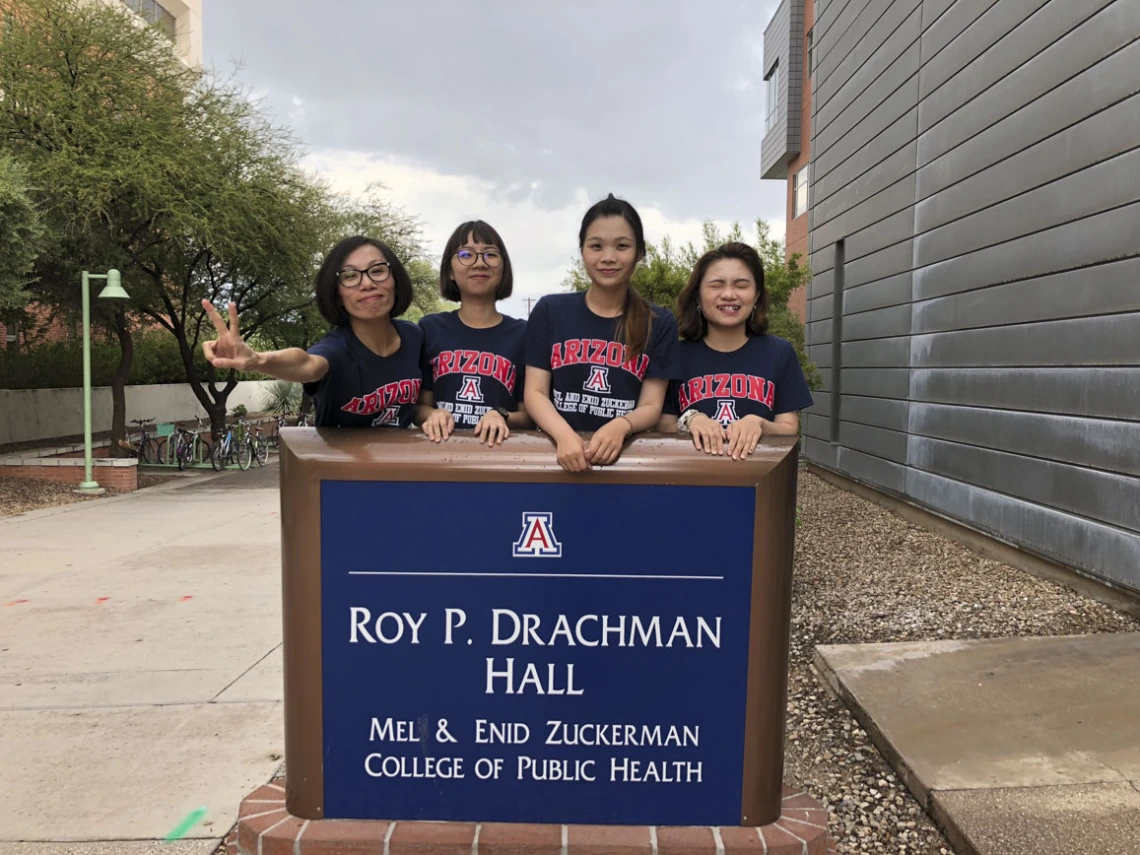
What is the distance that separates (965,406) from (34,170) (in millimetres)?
12447

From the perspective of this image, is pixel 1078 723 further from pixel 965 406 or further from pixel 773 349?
pixel 965 406

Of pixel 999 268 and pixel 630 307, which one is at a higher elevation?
pixel 999 268

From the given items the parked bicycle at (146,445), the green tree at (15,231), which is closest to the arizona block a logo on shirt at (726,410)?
the green tree at (15,231)

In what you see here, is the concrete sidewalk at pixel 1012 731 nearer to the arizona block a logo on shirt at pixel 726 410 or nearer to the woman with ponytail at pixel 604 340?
the arizona block a logo on shirt at pixel 726 410

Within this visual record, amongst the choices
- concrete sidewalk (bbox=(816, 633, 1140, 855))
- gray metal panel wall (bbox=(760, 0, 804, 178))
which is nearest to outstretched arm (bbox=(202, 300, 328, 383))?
concrete sidewalk (bbox=(816, 633, 1140, 855))

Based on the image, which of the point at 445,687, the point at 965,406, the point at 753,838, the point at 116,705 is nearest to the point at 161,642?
the point at 116,705

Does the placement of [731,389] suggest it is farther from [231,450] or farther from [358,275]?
[231,450]

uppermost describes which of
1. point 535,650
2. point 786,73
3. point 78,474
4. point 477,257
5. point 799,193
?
point 786,73

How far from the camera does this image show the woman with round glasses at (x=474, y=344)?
254 cm

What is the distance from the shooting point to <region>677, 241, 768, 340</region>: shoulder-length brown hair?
2.60 meters

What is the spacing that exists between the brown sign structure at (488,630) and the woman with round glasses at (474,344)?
46 cm

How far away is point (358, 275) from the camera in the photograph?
2369mm

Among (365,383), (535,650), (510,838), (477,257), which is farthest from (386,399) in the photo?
(510,838)

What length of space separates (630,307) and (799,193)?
27.2m
